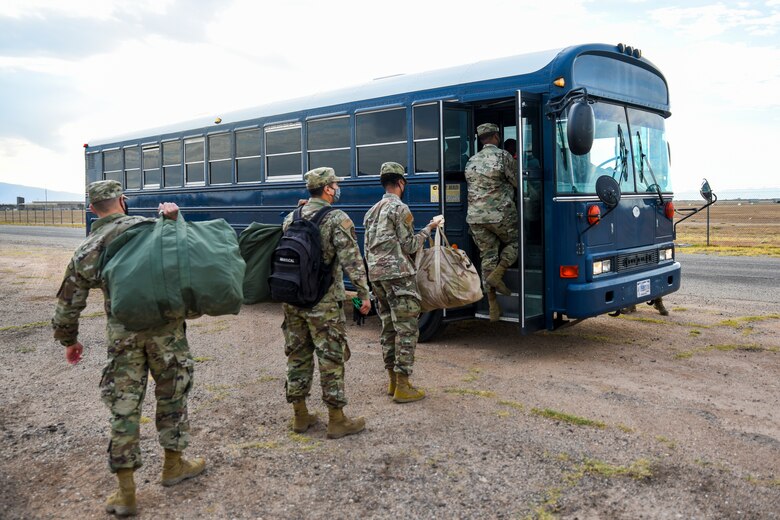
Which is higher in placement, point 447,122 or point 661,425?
point 447,122

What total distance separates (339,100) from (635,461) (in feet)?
19.8

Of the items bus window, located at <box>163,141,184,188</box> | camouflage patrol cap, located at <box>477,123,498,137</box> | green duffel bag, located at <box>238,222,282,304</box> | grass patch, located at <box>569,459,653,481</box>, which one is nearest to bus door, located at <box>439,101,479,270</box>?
camouflage patrol cap, located at <box>477,123,498,137</box>

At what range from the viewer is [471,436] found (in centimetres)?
471

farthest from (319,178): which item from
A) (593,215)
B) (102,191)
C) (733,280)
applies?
(733,280)

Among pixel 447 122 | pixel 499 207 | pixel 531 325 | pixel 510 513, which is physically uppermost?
pixel 447 122

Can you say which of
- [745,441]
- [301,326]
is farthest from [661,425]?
[301,326]

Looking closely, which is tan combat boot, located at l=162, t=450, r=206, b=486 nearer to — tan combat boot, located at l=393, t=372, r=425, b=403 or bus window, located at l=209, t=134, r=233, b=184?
tan combat boot, located at l=393, t=372, r=425, b=403

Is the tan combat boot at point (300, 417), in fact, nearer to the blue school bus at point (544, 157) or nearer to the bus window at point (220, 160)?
the blue school bus at point (544, 157)

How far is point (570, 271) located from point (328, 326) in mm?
2960

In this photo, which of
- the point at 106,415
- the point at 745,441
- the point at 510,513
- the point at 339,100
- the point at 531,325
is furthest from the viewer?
the point at 339,100

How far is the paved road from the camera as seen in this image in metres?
10.4

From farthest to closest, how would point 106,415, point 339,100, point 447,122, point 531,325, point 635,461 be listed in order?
point 339,100 → point 447,122 → point 531,325 → point 106,415 → point 635,461

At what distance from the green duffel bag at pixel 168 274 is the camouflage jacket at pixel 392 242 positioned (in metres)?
1.80

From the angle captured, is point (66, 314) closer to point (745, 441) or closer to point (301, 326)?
point (301, 326)
